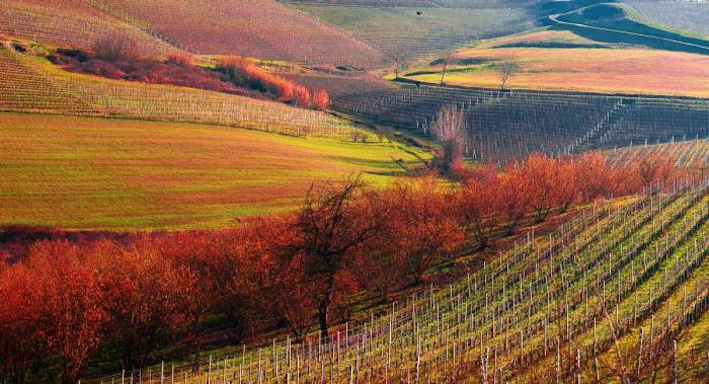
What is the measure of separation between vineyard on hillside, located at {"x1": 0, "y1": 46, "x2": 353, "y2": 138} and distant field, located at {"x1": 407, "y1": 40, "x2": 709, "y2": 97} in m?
48.0

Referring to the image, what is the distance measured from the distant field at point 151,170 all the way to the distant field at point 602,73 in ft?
184

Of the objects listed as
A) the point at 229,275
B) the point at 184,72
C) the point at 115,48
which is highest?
the point at 115,48

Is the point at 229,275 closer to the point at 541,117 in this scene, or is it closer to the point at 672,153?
the point at 672,153

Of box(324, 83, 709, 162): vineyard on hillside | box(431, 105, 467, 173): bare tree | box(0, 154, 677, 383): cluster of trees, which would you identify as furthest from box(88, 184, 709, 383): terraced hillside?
box(324, 83, 709, 162): vineyard on hillside

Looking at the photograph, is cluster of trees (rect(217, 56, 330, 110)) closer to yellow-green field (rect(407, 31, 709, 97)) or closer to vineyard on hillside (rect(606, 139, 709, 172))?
yellow-green field (rect(407, 31, 709, 97))

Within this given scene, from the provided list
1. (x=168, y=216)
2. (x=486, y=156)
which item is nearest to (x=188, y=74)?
(x=486, y=156)

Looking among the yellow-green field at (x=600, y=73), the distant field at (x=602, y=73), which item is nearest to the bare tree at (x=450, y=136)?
the yellow-green field at (x=600, y=73)

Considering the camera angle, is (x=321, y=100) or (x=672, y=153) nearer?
(x=672, y=153)

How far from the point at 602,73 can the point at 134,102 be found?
100 meters

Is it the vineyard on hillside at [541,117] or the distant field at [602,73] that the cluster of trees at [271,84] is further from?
the distant field at [602,73]

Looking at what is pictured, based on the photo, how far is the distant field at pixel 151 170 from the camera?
7725 centimetres

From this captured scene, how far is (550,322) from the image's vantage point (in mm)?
40188

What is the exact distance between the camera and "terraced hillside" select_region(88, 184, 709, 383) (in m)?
30.5

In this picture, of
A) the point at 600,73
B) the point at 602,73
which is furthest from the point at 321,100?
the point at 602,73
